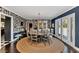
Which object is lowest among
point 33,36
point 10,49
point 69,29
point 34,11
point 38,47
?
point 10,49

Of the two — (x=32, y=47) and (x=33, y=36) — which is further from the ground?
(x=33, y=36)

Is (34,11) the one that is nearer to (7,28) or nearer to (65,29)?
(7,28)

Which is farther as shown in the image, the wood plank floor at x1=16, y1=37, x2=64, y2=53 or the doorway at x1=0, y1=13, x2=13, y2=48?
the doorway at x1=0, y1=13, x2=13, y2=48

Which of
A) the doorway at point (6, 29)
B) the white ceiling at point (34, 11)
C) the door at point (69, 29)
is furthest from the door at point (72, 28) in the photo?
the doorway at point (6, 29)

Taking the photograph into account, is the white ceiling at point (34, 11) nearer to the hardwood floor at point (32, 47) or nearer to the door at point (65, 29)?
the door at point (65, 29)

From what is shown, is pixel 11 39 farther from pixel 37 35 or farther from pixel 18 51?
pixel 37 35

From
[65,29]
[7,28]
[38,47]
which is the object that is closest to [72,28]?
[65,29]

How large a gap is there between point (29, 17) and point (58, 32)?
4.07ft

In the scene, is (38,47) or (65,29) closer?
(38,47)

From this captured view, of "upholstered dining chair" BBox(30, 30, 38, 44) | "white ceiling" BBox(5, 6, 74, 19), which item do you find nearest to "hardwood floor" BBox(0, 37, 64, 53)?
"upholstered dining chair" BBox(30, 30, 38, 44)

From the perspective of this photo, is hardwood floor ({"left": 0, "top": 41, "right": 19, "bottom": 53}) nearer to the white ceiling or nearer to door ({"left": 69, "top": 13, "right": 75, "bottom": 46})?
the white ceiling

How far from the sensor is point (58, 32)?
4172 millimetres
